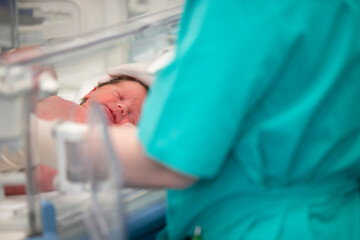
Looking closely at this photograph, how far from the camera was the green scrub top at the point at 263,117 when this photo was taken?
0.67m

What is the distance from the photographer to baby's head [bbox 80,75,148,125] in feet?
4.78

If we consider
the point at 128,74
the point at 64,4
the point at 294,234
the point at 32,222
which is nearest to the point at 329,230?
the point at 294,234

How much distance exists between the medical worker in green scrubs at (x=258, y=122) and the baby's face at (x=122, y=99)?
2.07ft

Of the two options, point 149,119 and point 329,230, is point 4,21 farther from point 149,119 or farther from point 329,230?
point 329,230

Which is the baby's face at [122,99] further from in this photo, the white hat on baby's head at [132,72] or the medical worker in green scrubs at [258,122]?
the medical worker in green scrubs at [258,122]

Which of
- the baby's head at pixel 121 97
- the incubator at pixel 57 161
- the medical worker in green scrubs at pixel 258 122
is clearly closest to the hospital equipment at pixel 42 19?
the baby's head at pixel 121 97

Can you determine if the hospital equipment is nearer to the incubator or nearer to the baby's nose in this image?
the baby's nose

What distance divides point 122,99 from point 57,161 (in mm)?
733

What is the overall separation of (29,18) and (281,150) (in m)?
1.19

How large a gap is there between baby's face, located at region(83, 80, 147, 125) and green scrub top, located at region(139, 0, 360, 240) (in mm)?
636

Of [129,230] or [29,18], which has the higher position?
[29,18]

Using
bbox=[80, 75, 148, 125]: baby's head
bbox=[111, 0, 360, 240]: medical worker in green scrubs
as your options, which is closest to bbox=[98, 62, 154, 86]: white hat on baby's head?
bbox=[80, 75, 148, 125]: baby's head

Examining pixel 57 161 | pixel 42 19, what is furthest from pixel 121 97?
pixel 57 161

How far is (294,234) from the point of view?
0.79m
